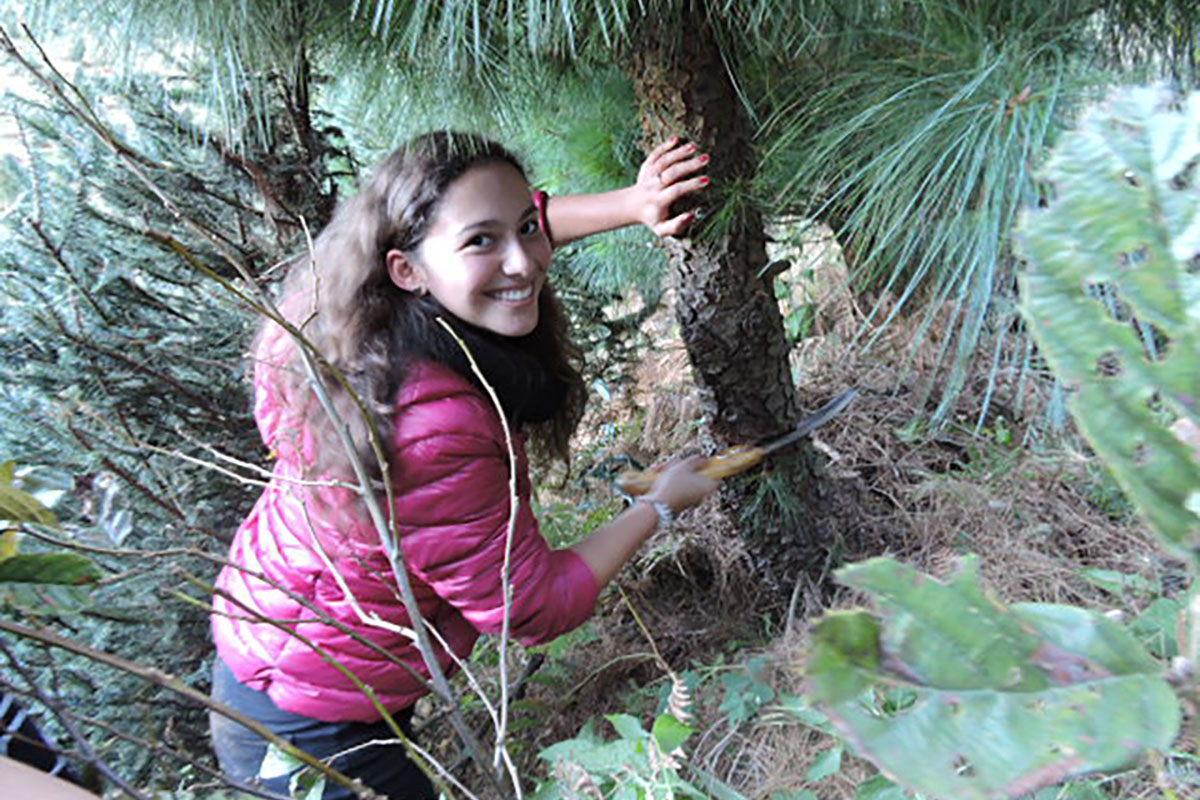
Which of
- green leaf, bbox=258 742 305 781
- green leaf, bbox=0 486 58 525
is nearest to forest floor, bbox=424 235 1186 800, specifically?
green leaf, bbox=258 742 305 781

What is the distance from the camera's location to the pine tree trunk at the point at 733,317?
1.15m

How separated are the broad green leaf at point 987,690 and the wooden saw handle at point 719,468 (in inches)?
40.0

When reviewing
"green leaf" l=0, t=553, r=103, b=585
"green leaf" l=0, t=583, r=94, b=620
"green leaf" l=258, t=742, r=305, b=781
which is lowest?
"green leaf" l=258, t=742, r=305, b=781

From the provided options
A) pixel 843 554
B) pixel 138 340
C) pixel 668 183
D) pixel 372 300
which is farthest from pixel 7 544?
pixel 843 554

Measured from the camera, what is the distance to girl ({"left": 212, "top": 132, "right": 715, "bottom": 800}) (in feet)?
3.42

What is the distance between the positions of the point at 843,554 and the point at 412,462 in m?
0.85

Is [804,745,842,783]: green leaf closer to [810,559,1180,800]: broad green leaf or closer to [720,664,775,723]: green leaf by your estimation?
[720,664,775,723]: green leaf

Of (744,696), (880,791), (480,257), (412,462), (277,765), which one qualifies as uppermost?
(480,257)

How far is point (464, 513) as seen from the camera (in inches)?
40.9

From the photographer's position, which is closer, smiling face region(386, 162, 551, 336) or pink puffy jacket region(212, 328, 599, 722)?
pink puffy jacket region(212, 328, 599, 722)

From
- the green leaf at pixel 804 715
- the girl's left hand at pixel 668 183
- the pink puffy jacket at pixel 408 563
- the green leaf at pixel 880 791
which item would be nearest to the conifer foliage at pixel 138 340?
the pink puffy jacket at pixel 408 563

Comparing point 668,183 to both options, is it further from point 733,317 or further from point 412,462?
point 412,462

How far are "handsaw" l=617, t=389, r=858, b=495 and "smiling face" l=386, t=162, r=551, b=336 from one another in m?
0.34

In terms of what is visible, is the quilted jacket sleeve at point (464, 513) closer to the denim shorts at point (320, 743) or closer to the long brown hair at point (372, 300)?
the long brown hair at point (372, 300)
